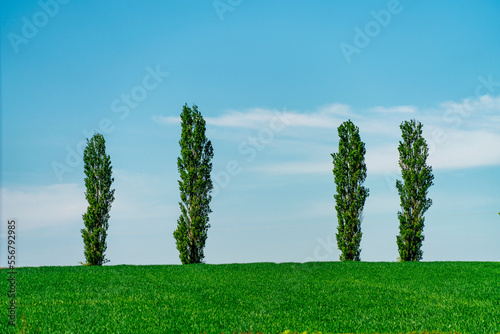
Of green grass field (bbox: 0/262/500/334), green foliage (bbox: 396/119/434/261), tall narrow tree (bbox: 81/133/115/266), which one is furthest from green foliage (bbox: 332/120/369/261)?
tall narrow tree (bbox: 81/133/115/266)

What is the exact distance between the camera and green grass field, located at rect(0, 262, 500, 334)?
11156 millimetres

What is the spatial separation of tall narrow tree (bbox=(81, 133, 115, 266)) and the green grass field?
7.04 metres

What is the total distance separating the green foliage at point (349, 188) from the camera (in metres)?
29.3

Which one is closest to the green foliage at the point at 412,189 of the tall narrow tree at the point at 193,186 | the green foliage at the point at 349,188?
the green foliage at the point at 349,188

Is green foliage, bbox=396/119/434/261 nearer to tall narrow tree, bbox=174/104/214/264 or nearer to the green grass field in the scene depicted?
the green grass field

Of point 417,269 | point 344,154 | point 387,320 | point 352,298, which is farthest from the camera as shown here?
point 344,154

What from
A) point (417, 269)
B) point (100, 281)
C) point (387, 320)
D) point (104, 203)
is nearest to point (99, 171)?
point (104, 203)

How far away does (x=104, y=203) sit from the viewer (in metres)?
29.9

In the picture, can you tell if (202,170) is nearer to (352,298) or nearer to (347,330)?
(352,298)

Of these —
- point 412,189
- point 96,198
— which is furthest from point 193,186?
point 412,189

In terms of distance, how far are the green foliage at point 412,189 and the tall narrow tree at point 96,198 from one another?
18.6 metres

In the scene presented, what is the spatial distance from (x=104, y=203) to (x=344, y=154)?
15.9m

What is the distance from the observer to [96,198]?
29953mm

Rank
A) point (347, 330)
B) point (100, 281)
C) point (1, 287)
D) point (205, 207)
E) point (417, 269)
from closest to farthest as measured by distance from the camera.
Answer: point (347, 330)
point (1, 287)
point (100, 281)
point (417, 269)
point (205, 207)
